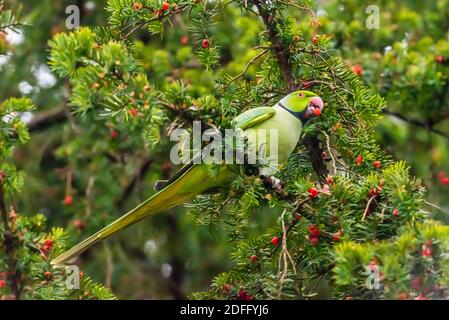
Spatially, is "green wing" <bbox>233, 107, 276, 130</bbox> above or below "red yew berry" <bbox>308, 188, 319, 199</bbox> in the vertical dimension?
above

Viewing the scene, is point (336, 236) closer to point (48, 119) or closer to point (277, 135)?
point (277, 135)

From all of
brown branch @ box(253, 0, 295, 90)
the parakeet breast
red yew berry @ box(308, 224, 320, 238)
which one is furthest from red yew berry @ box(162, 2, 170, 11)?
red yew berry @ box(308, 224, 320, 238)

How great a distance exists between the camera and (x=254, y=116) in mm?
3135

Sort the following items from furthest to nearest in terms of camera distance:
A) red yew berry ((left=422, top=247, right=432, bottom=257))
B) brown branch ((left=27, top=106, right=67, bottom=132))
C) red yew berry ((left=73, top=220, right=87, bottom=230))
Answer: brown branch ((left=27, top=106, right=67, bottom=132)) → red yew berry ((left=73, top=220, right=87, bottom=230)) → red yew berry ((left=422, top=247, right=432, bottom=257))

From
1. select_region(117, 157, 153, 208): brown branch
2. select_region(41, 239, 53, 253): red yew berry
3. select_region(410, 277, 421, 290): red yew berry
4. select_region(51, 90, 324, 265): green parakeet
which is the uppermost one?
select_region(117, 157, 153, 208): brown branch

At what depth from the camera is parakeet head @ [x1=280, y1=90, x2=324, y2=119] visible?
2.98m

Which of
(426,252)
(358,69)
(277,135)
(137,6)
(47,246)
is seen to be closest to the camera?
(426,252)

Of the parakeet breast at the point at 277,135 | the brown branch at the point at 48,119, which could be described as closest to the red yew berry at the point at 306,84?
the parakeet breast at the point at 277,135

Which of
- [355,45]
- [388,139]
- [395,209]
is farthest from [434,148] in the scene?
[395,209]

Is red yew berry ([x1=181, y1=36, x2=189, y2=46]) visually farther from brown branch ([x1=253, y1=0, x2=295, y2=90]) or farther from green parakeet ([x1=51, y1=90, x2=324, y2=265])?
brown branch ([x1=253, y1=0, x2=295, y2=90])

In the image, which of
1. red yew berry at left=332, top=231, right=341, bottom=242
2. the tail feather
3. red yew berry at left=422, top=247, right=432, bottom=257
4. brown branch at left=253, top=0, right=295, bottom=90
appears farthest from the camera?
brown branch at left=253, top=0, right=295, bottom=90

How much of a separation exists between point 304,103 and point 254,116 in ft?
0.78

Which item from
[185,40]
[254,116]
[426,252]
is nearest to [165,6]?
[254,116]

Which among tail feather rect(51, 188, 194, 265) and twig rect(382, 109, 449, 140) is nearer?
tail feather rect(51, 188, 194, 265)
